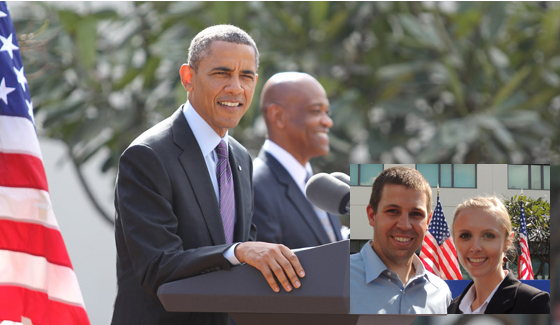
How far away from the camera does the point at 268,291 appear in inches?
48.9

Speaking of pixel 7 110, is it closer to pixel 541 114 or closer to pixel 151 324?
pixel 151 324

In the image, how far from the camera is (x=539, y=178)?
4.50ft

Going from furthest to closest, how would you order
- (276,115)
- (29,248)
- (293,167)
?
1. (276,115)
2. (293,167)
3. (29,248)

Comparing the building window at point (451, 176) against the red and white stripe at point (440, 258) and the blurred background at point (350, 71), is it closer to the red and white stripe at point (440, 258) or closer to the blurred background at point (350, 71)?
the red and white stripe at point (440, 258)

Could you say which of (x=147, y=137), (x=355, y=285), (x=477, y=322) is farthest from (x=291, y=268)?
(x=477, y=322)

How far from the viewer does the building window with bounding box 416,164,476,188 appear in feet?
4.42

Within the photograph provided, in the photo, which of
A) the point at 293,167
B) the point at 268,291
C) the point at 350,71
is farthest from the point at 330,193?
the point at 350,71

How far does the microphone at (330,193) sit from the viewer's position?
4.78 ft

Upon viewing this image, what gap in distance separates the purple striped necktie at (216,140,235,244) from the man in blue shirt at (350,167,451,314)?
0.40 metres

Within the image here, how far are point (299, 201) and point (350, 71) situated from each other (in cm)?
367

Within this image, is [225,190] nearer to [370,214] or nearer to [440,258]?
[370,214]

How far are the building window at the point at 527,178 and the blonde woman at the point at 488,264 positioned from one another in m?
0.06

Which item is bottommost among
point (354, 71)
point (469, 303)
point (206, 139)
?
point (469, 303)

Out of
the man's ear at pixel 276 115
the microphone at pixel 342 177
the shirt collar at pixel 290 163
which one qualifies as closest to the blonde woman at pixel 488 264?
the microphone at pixel 342 177
